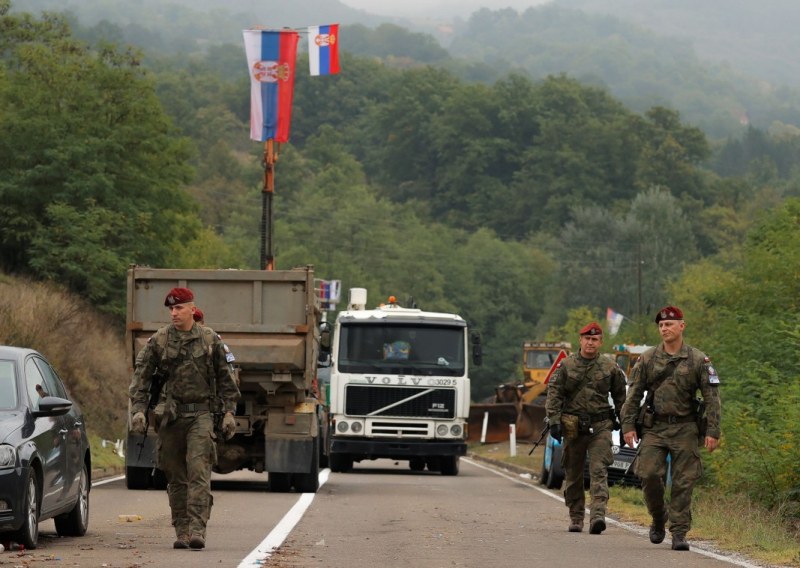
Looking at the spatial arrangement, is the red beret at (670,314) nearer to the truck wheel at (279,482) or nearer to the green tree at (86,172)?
the truck wheel at (279,482)

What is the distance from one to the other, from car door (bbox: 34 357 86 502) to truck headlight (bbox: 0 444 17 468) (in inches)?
61.3

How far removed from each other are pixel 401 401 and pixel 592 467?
40.8ft

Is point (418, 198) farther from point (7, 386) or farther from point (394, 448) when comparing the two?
point (7, 386)

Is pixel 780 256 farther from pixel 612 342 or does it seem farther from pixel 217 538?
pixel 612 342

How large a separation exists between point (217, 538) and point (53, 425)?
1888 mm

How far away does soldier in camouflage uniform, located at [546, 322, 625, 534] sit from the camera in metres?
15.8

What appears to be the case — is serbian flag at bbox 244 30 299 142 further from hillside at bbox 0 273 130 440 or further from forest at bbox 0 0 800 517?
forest at bbox 0 0 800 517

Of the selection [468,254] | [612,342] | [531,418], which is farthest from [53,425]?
[468,254]

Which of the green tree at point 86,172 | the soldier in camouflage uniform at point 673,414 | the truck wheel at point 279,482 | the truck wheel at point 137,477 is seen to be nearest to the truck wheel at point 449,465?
the truck wheel at point 279,482

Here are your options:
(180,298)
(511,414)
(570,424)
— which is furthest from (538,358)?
(180,298)

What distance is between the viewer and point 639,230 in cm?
11781

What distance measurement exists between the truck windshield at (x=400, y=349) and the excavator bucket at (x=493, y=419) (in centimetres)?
1500

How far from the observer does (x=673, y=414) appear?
14.2 m

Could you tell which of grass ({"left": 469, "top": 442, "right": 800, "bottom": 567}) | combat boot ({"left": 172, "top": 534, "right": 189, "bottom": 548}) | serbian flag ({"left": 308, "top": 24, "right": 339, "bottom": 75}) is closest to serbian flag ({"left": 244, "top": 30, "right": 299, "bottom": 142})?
serbian flag ({"left": 308, "top": 24, "right": 339, "bottom": 75})
